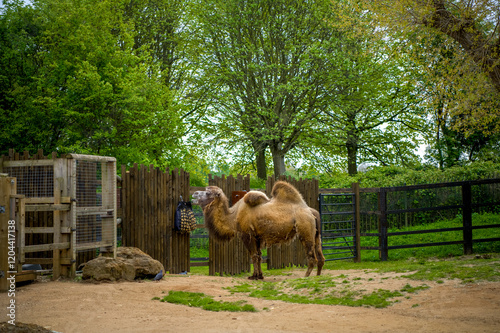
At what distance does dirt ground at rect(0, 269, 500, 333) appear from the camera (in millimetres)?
5281

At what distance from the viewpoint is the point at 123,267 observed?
8234 mm

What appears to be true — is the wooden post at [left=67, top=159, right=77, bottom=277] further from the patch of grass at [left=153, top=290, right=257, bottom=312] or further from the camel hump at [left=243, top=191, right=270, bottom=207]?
the camel hump at [left=243, top=191, right=270, bottom=207]

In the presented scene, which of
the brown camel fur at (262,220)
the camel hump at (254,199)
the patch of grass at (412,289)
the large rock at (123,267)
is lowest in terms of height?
the patch of grass at (412,289)

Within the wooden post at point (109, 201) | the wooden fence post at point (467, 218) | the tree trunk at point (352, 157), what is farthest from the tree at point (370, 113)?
the wooden post at point (109, 201)

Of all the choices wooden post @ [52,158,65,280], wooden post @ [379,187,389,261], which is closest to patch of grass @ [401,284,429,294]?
wooden post @ [52,158,65,280]

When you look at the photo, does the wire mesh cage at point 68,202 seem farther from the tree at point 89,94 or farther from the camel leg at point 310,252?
the tree at point 89,94

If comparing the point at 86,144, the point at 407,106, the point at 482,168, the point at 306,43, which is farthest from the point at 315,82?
the point at 86,144

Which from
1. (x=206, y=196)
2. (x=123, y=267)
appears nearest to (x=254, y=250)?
(x=206, y=196)

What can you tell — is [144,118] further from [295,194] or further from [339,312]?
[339,312]

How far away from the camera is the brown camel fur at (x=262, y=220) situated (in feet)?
32.0

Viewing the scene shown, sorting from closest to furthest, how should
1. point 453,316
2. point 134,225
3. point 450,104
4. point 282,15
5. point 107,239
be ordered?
point 453,316
point 107,239
point 134,225
point 450,104
point 282,15

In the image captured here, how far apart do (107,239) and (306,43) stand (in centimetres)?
1582

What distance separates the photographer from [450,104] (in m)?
11.6

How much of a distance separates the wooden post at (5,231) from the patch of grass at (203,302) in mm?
2387
